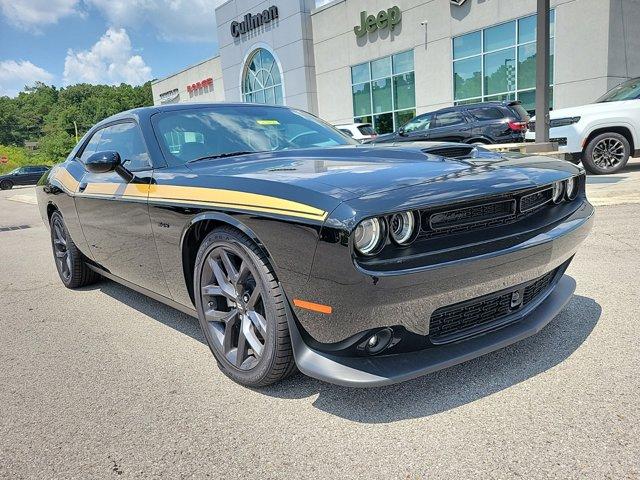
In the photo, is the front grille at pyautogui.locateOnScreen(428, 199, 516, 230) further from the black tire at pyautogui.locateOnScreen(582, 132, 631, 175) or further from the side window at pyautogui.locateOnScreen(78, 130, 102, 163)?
the black tire at pyautogui.locateOnScreen(582, 132, 631, 175)

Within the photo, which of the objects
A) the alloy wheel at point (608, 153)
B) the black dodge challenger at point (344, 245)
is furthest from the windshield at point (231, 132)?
the alloy wheel at point (608, 153)

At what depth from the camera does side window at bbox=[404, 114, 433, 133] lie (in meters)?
12.7

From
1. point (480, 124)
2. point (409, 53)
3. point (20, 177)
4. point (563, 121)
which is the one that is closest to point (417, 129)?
point (480, 124)

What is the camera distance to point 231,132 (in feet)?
10.7

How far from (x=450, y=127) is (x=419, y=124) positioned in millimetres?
965

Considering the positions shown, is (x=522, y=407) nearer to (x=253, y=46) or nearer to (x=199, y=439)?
(x=199, y=439)

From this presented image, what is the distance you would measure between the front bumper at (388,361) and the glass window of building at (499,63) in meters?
15.9

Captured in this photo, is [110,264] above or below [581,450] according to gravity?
above

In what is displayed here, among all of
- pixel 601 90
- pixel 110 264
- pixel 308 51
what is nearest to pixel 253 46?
pixel 308 51

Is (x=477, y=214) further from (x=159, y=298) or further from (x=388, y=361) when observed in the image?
(x=159, y=298)

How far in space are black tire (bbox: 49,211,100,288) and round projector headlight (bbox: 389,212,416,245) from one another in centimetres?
324

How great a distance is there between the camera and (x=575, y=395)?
2.17m

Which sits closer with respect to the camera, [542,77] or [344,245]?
[344,245]

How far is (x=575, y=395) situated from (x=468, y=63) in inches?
710
